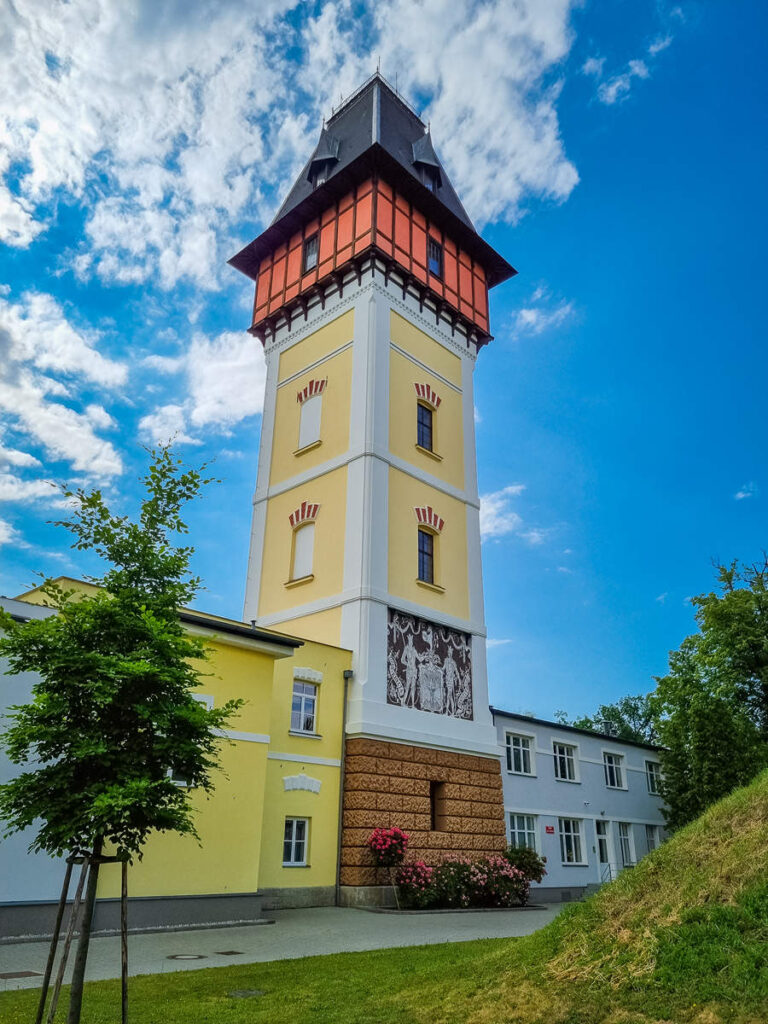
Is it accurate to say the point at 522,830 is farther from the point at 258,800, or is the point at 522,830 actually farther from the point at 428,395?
the point at 428,395

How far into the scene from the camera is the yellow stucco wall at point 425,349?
26.7 metres

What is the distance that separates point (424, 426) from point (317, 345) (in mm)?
4986

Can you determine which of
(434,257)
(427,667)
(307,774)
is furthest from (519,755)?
(434,257)

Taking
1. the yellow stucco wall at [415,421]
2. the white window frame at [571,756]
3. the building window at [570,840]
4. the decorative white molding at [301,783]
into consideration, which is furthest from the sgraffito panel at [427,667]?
the building window at [570,840]

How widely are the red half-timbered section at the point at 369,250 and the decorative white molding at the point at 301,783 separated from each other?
1723cm

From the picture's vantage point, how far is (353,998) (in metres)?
7.72

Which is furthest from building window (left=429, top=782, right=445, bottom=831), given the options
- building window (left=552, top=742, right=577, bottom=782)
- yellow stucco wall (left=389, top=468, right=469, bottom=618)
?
building window (left=552, top=742, right=577, bottom=782)

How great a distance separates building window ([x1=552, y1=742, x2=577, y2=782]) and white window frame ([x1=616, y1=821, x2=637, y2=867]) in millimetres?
3641

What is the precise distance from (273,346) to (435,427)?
25.0 ft

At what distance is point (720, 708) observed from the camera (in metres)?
30.9

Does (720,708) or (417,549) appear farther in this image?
(720,708)

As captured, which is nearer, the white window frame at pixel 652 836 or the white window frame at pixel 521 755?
the white window frame at pixel 521 755

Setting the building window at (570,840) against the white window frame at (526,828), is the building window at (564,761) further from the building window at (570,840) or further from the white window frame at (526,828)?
the white window frame at (526,828)

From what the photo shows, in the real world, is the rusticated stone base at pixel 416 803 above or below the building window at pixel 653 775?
below
